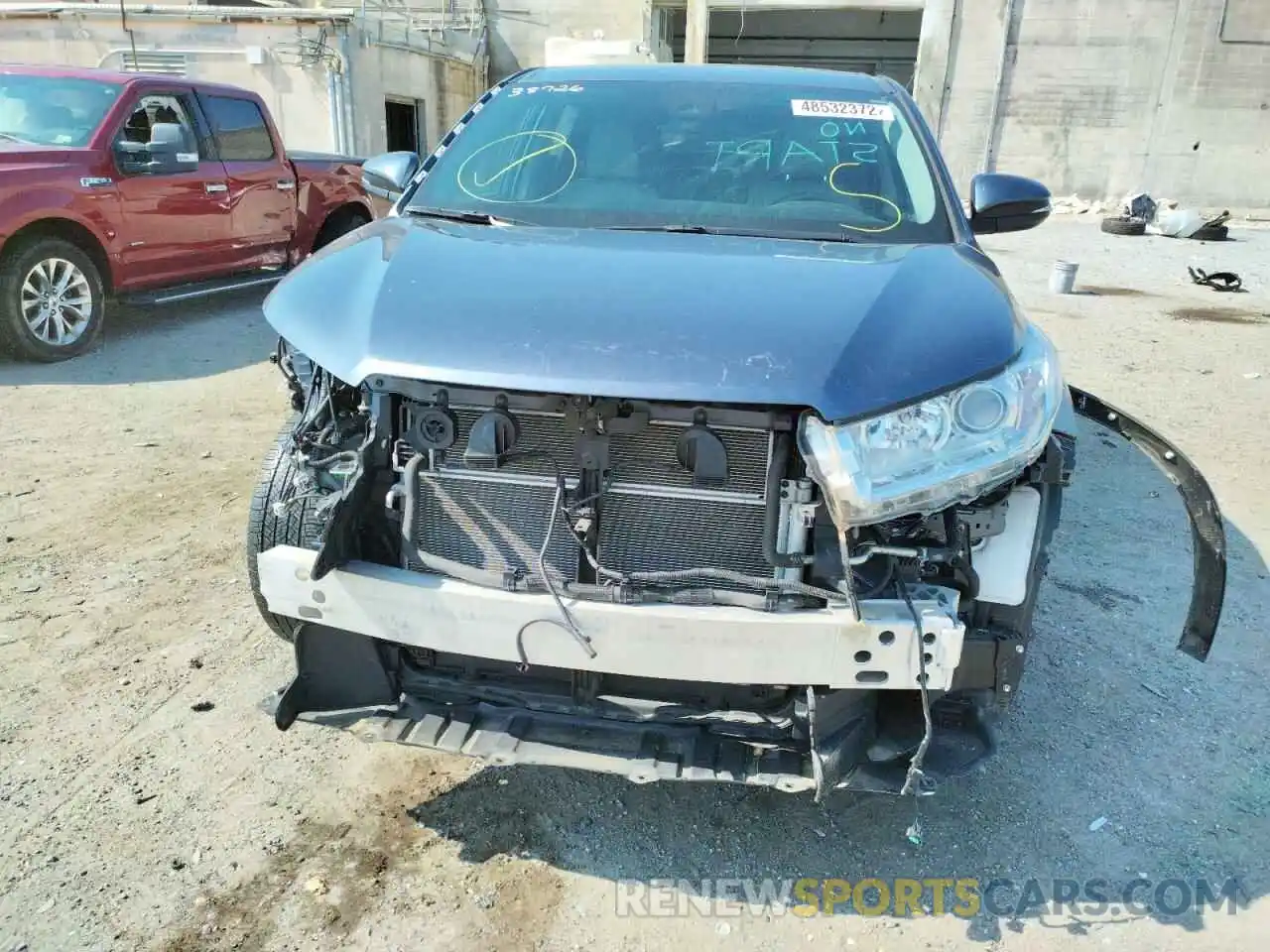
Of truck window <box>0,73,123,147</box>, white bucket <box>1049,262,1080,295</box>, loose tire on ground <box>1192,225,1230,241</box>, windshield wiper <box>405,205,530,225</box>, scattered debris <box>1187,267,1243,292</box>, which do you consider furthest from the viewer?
loose tire on ground <box>1192,225,1230,241</box>

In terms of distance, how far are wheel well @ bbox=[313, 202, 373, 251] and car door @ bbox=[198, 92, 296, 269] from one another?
1.78 feet

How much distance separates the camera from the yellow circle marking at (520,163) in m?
3.14

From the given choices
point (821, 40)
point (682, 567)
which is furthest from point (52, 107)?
point (821, 40)

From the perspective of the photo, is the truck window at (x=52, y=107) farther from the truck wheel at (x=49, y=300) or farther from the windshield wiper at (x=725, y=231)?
the windshield wiper at (x=725, y=231)

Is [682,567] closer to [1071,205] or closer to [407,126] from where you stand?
[407,126]

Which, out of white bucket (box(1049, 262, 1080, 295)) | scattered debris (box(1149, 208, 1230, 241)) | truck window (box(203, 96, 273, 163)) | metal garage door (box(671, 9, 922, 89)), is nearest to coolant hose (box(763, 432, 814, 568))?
truck window (box(203, 96, 273, 163))

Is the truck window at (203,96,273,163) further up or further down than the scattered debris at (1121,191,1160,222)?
further up

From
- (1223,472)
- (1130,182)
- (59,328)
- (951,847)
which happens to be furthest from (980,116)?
(951,847)

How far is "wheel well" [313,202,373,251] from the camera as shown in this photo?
9158 millimetres

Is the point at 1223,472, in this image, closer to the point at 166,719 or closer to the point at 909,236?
the point at 909,236

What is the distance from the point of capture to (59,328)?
22.0 feet

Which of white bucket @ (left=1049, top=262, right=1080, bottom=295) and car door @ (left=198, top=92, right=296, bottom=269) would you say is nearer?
car door @ (left=198, top=92, right=296, bottom=269)

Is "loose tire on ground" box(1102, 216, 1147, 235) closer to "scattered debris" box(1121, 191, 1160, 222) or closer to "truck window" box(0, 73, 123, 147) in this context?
"scattered debris" box(1121, 191, 1160, 222)

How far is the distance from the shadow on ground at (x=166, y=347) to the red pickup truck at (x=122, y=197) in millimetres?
215
